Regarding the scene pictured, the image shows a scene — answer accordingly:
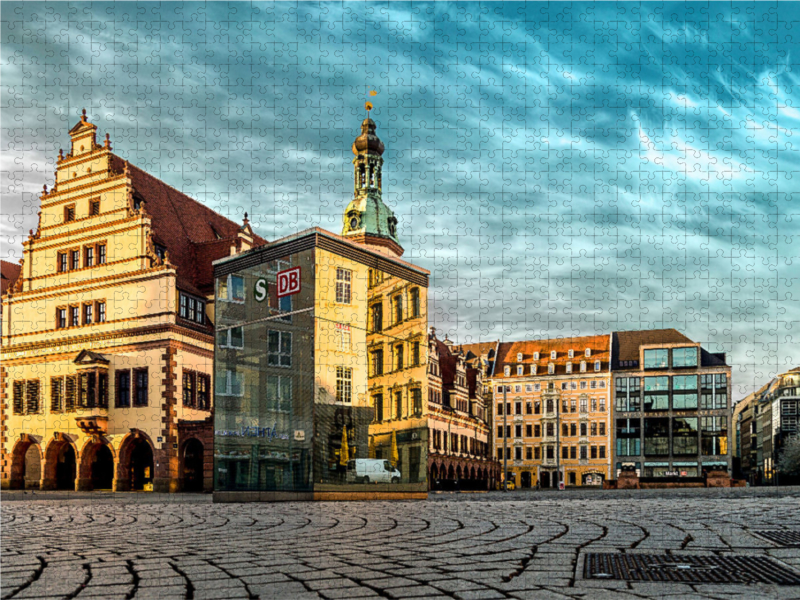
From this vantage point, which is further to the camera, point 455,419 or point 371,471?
point 455,419

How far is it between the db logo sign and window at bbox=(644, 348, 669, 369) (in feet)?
264

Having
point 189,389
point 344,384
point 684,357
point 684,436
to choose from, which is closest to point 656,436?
point 684,436

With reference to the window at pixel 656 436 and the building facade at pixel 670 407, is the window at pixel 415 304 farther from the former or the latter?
the window at pixel 656 436

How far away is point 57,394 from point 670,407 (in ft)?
227

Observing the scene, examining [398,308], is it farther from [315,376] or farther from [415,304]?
[315,376]

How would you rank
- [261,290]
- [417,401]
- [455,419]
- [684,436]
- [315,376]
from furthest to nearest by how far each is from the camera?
[684,436], [455,419], [417,401], [261,290], [315,376]

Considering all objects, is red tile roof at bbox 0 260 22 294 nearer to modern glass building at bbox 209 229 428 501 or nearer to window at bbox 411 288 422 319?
modern glass building at bbox 209 229 428 501

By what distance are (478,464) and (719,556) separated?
72112 millimetres

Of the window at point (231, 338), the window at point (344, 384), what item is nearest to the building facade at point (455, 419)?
the window at point (231, 338)

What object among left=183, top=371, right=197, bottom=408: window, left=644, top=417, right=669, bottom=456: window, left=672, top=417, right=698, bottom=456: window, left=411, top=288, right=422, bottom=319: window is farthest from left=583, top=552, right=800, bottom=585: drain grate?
left=644, top=417, right=669, bottom=456: window

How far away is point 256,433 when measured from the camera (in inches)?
870

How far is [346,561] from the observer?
25.6 ft

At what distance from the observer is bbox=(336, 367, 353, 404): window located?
70.4 ft

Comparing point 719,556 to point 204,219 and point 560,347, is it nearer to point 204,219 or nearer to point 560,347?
point 204,219
